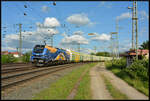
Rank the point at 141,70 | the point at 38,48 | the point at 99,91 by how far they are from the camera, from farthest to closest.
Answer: the point at 38,48
the point at 141,70
the point at 99,91

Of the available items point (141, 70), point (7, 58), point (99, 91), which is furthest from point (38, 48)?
point (99, 91)

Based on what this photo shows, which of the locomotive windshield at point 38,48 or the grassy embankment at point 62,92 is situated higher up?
the locomotive windshield at point 38,48

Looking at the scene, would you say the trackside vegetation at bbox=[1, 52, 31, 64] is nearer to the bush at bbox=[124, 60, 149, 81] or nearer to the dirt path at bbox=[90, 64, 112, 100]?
the bush at bbox=[124, 60, 149, 81]

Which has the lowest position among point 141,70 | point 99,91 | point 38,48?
point 99,91

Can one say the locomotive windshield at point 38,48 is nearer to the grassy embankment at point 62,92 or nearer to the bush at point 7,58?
the bush at point 7,58

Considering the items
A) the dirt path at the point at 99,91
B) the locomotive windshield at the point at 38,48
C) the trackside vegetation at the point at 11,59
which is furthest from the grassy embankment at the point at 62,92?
the trackside vegetation at the point at 11,59

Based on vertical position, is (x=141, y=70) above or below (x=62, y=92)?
above

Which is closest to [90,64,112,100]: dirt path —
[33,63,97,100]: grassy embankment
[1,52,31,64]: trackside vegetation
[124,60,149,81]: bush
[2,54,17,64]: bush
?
[33,63,97,100]: grassy embankment

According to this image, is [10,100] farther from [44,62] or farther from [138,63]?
[44,62]

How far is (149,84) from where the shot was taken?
9.87 m

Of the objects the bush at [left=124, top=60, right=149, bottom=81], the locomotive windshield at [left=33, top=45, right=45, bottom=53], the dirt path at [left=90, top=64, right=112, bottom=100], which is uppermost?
the locomotive windshield at [left=33, top=45, right=45, bottom=53]

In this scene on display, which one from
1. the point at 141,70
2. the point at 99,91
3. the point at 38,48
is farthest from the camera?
the point at 38,48

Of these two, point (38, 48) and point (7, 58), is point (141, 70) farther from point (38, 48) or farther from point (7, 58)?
point (7, 58)

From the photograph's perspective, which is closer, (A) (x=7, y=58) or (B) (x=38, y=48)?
(B) (x=38, y=48)
